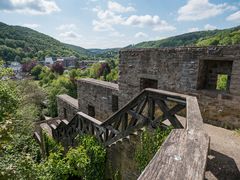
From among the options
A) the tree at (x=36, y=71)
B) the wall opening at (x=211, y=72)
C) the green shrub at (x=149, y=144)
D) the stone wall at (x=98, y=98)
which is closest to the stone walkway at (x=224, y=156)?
the green shrub at (x=149, y=144)

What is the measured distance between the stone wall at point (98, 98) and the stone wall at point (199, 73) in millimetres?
1634

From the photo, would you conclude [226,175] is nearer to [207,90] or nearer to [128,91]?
[207,90]

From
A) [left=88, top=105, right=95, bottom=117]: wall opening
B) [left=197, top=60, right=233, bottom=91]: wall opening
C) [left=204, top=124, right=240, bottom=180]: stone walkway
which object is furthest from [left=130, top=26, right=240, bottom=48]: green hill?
[left=88, top=105, right=95, bottom=117]: wall opening

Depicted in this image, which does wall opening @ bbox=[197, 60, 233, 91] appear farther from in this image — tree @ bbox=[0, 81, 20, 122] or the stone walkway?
tree @ bbox=[0, 81, 20, 122]

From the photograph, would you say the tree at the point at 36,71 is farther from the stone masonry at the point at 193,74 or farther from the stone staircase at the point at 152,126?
the stone masonry at the point at 193,74

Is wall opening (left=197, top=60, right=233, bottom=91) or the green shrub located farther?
wall opening (left=197, top=60, right=233, bottom=91)

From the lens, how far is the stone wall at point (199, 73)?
4031 mm

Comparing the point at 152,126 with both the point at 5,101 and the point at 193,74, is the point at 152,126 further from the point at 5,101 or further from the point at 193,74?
the point at 5,101

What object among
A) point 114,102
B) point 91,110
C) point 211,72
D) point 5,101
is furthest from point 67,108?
point 211,72

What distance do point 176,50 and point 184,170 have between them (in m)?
4.53

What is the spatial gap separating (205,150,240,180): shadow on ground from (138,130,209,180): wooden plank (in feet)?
4.04

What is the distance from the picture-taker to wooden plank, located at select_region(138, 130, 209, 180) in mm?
773

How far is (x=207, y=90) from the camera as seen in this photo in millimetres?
4570

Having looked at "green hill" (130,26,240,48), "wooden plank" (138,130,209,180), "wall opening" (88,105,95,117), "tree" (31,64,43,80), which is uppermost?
"green hill" (130,26,240,48)
